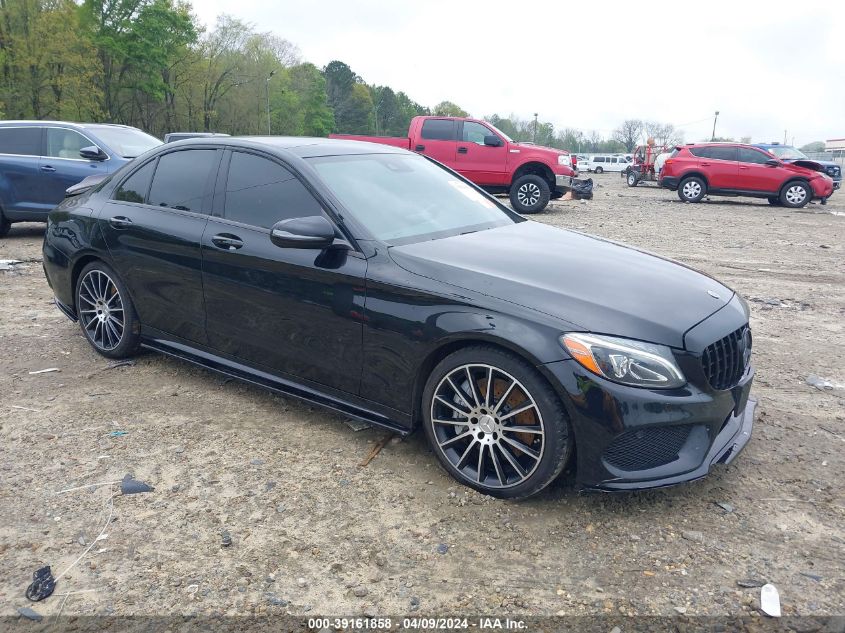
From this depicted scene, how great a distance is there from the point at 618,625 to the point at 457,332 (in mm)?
1363

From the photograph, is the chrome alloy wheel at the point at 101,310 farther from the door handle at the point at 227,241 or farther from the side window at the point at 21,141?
the side window at the point at 21,141

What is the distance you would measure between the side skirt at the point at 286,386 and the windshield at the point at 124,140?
640 centimetres

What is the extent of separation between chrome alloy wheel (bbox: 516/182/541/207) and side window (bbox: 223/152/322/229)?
11.6 metres

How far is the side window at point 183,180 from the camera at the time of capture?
14.0 ft

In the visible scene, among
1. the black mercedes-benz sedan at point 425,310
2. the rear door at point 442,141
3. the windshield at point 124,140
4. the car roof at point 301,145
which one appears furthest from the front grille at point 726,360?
the rear door at point 442,141

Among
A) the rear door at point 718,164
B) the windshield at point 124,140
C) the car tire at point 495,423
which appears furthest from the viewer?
the rear door at point 718,164

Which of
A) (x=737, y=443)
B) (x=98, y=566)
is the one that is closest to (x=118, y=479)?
(x=98, y=566)

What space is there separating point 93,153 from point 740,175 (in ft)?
54.1

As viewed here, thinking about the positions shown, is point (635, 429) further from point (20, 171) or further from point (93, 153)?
point (20, 171)

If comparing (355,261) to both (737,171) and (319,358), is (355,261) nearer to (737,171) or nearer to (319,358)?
(319,358)

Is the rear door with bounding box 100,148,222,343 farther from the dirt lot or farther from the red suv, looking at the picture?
the red suv

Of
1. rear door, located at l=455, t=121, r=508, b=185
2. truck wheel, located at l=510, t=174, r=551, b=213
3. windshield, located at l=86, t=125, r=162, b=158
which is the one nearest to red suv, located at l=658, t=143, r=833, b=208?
truck wheel, located at l=510, t=174, r=551, b=213

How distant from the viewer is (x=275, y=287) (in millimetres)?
3758

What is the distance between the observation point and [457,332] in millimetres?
3098
